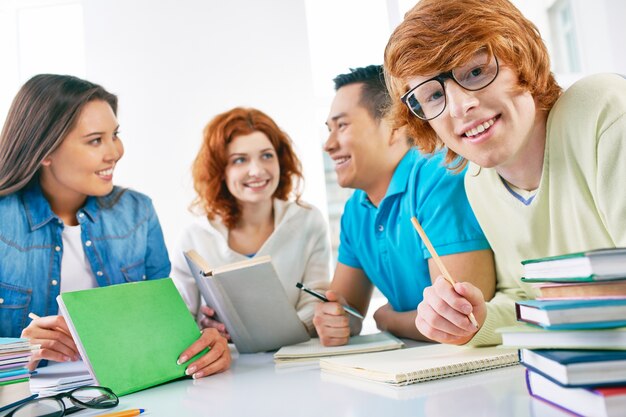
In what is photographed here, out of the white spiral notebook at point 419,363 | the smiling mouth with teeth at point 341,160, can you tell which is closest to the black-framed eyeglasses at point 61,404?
the white spiral notebook at point 419,363

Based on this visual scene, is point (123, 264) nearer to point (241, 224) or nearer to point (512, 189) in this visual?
point (241, 224)

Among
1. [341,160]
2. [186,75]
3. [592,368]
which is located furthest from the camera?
→ [186,75]

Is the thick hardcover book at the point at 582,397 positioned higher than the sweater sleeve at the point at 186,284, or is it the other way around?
the sweater sleeve at the point at 186,284

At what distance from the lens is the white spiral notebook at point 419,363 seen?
3.42 feet

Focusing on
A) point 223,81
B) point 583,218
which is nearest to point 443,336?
point 583,218

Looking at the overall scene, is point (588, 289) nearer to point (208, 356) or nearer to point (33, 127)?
point (208, 356)

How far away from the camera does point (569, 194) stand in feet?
3.79

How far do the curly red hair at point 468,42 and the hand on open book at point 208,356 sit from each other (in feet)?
2.42

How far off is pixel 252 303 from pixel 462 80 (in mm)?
807

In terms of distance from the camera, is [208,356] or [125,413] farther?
[208,356]

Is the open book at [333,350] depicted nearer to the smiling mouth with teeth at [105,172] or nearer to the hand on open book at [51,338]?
the hand on open book at [51,338]

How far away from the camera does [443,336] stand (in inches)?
45.7

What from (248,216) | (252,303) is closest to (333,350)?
(252,303)

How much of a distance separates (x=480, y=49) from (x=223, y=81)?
107 inches
